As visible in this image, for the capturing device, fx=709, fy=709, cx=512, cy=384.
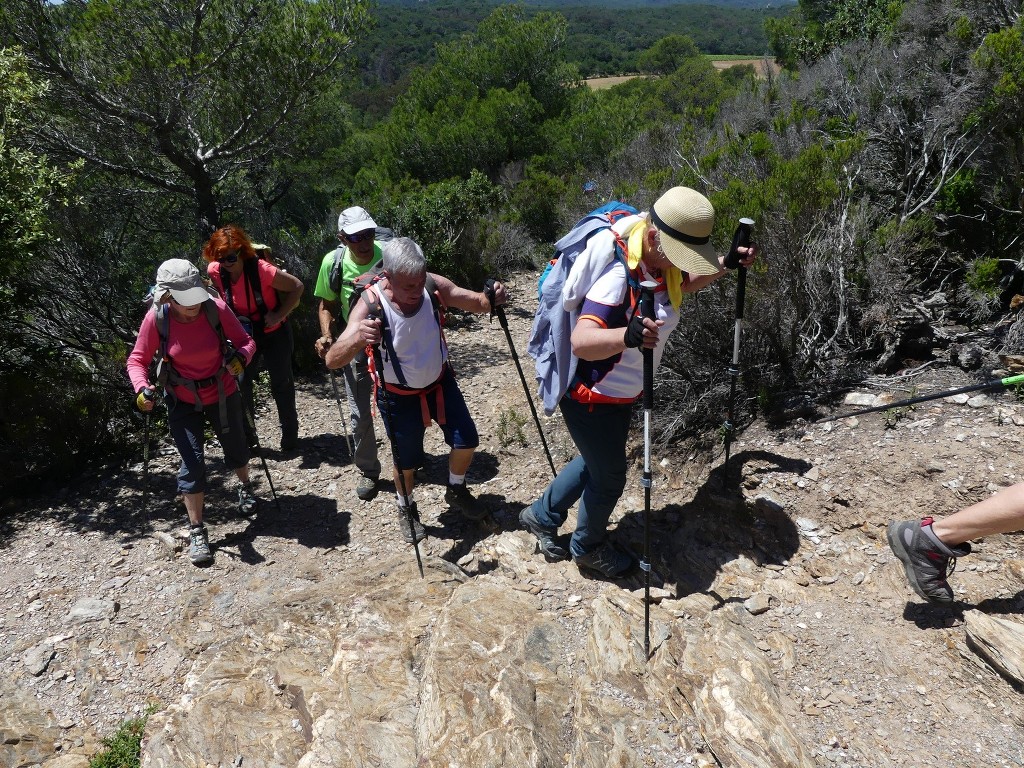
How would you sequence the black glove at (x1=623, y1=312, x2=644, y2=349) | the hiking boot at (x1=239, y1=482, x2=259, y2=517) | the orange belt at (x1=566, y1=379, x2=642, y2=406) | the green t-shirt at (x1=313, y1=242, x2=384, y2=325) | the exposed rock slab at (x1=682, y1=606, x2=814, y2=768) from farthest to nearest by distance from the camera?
the hiking boot at (x1=239, y1=482, x2=259, y2=517), the green t-shirt at (x1=313, y1=242, x2=384, y2=325), the orange belt at (x1=566, y1=379, x2=642, y2=406), the black glove at (x1=623, y1=312, x2=644, y2=349), the exposed rock slab at (x1=682, y1=606, x2=814, y2=768)

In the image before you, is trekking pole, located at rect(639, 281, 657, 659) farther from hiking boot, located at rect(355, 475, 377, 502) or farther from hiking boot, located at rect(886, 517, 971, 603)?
hiking boot, located at rect(355, 475, 377, 502)

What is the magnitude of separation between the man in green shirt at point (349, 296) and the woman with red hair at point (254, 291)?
391 mm

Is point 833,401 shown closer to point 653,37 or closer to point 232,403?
point 232,403

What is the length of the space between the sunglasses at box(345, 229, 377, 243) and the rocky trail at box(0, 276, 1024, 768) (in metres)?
1.93

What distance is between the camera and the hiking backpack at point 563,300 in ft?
10.9

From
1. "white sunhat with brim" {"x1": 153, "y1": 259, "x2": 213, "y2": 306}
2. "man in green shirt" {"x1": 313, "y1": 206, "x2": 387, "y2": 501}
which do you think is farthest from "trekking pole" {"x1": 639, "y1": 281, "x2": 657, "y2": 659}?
"white sunhat with brim" {"x1": 153, "y1": 259, "x2": 213, "y2": 306}

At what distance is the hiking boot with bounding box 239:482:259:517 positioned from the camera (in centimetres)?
515

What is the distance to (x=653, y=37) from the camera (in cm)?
12231

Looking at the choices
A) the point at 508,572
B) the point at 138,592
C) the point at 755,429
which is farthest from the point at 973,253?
the point at 138,592

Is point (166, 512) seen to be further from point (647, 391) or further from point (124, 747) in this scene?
point (647, 391)

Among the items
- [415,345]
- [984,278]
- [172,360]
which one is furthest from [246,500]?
[984,278]

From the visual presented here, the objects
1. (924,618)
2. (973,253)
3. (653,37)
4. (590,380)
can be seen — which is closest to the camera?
(924,618)

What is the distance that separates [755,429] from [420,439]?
7.38 ft

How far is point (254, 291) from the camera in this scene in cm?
523
